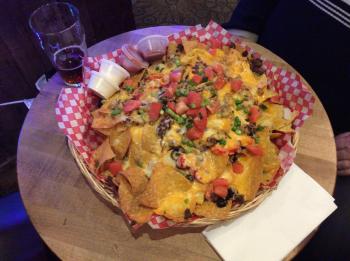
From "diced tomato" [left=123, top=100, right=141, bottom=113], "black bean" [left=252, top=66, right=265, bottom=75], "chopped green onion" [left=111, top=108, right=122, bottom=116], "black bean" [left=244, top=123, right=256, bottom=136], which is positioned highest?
"black bean" [left=252, top=66, right=265, bottom=75]

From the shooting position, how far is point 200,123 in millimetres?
1232

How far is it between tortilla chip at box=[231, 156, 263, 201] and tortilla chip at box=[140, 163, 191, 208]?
171 mm

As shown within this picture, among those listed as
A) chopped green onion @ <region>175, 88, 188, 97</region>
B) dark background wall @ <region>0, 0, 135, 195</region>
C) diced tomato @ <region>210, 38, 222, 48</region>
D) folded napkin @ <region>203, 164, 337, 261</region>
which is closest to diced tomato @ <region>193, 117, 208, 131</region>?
chopped green onion @ <region>175, 88, 188, 97</region>

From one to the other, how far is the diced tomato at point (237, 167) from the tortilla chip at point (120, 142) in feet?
1.22

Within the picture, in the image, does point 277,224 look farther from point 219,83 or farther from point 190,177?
point 219,83

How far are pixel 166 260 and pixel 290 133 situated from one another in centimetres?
63

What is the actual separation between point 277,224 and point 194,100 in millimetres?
508

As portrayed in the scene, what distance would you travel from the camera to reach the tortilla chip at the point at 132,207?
43.5 inches

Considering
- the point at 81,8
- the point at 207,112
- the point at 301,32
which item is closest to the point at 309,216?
the point at 207,112

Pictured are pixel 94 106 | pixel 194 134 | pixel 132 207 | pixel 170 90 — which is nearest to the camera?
pixel 132 207

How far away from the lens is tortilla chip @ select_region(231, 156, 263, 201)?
3.82 feet

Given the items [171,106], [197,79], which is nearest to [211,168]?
[171,106]

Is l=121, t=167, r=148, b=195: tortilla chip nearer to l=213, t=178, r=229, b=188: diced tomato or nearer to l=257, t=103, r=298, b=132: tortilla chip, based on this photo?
l=213, t=178, r=229, b=188: diced tomato

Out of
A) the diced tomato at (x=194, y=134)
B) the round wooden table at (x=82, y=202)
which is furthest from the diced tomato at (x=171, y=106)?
the round wooden table at (x=82, y=202)
